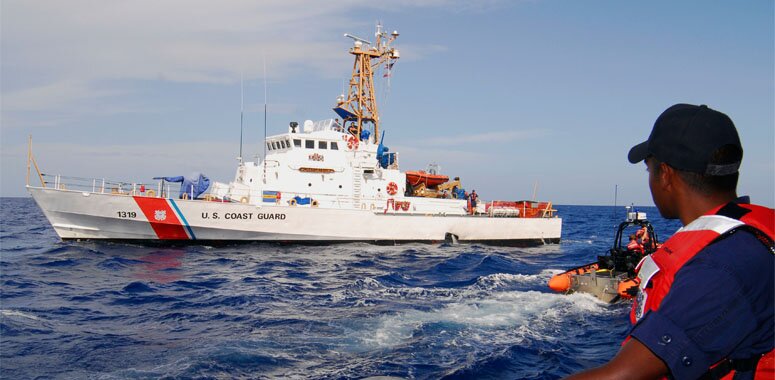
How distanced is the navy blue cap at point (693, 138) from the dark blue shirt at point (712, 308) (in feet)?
0.92

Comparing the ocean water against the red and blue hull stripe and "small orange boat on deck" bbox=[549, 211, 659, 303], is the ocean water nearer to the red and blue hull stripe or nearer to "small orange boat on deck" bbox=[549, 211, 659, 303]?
"small orange boat on deck" bbox=[549, 211, 659, 303]

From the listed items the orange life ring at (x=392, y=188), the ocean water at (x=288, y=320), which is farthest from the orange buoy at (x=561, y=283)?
the orange life ring at (x=392, y=188)

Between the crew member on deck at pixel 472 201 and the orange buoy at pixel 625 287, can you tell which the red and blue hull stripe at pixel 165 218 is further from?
the orange buoy at pixel 625 287

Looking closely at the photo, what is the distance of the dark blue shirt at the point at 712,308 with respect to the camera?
5.21 feet

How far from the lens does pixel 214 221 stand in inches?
838

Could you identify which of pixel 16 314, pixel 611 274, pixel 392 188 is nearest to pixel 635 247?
pixel 611 274

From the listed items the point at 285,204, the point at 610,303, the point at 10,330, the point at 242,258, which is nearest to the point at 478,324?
the point at 610,303

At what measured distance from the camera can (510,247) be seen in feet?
88.2

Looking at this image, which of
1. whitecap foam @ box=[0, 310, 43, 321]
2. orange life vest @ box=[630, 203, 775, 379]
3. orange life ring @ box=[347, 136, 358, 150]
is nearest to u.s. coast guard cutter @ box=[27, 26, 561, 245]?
orange life ring @ box=[347, 136, 358, 150]

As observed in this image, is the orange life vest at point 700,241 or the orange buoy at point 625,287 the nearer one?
the orange life vest at point 700,241

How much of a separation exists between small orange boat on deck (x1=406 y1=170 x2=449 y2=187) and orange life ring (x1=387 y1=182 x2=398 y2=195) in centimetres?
215

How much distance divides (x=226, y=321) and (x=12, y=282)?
25.2ft

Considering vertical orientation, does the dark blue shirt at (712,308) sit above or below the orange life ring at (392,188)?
below

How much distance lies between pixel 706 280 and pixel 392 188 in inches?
943
